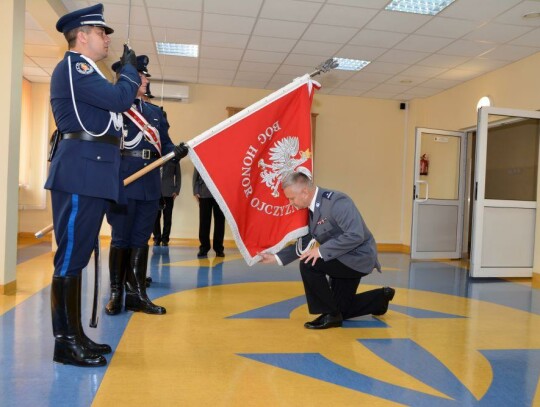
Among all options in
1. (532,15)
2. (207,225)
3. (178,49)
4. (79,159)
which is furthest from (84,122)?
(178,49)

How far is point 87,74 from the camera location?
80.0 inches

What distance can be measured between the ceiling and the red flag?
1.86m

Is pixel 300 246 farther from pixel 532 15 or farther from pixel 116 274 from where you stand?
pixel 532 15

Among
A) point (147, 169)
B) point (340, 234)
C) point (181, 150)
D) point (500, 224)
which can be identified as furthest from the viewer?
point (500, 224)

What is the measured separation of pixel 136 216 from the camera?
3.08 meters

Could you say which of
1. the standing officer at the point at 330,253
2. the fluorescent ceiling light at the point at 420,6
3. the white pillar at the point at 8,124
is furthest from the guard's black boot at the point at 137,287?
the fluorescent ceiling light at the point at 420,6

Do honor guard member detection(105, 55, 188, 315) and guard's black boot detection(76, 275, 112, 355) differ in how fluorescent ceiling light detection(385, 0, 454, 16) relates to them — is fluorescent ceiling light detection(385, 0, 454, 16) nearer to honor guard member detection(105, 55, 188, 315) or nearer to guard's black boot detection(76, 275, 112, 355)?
honor guard member detection(105, 55, 188, 315)

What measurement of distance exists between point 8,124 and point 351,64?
15.6ft

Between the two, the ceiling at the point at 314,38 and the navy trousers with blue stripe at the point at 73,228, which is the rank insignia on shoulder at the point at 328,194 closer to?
the navy trousers with blue stripe at the point at 73,228

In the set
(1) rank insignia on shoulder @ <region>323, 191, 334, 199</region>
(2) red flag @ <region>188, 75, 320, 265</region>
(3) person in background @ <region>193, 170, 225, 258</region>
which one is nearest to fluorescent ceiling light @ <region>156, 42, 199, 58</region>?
(3) person in background @ <region>193, 170, 225, 258</region>

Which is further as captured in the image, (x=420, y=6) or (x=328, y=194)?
(x=420, y=6)

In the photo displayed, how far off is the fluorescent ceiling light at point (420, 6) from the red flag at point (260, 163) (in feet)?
7.61

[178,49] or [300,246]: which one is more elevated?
[178,49]

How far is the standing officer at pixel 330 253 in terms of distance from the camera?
278 cm
